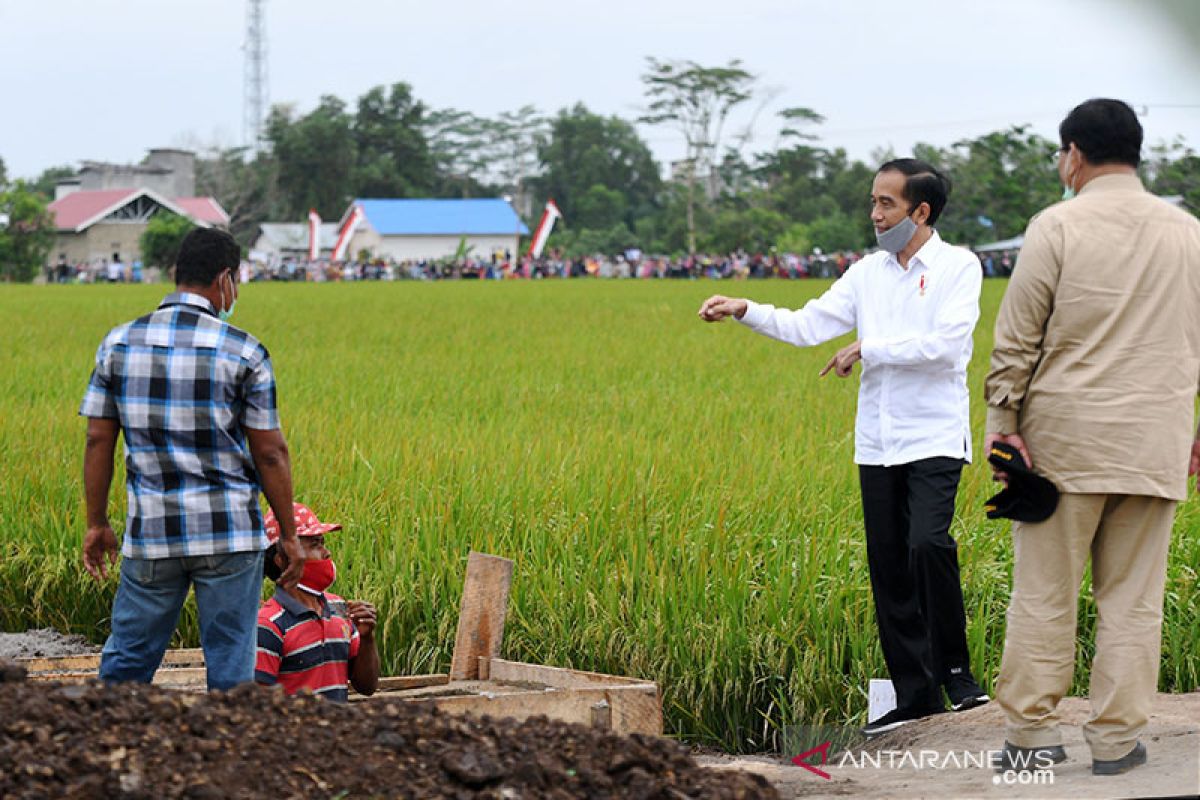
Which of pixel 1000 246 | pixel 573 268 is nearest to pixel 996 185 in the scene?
pixel 1000 246

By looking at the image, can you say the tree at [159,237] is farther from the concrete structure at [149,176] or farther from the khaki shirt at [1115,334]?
the khaki shirt at [1115,334]

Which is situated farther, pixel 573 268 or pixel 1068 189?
pixel 573 268

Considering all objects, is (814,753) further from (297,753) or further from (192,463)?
(297,753)

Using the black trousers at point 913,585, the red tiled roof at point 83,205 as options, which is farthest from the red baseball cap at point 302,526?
the red tiled roof at point 83,205

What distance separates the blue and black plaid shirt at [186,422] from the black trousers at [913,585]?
1.72 metres

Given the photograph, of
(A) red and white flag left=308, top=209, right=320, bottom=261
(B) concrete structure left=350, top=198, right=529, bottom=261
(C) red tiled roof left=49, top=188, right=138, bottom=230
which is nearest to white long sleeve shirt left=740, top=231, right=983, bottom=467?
(A) red and white flag left=308, top=209, right=320, bottom=261

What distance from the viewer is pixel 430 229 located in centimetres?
7012

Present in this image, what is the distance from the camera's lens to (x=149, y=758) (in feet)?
8.14

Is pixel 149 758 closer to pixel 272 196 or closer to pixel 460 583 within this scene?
pixel 460 583

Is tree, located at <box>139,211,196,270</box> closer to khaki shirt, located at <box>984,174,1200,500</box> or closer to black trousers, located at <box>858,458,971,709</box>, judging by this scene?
black trousers, located at <box>858,458,971,709</box>

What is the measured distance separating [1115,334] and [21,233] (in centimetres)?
5686

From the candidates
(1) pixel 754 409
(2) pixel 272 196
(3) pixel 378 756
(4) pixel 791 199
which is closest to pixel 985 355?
(1) pixel 754 409

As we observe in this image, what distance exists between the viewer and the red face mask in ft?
12.2

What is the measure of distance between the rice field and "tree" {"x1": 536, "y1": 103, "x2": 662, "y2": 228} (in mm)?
66011
